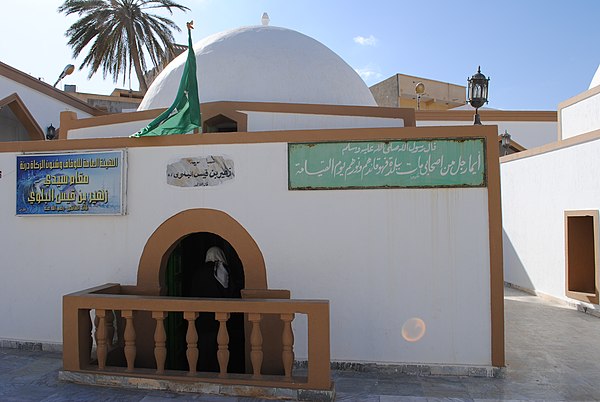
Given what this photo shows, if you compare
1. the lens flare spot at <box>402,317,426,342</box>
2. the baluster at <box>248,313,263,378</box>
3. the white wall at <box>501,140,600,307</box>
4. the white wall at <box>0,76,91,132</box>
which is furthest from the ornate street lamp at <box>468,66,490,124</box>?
the white wall at <box>0,76,91,132</box>

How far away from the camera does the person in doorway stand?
604 centimetres

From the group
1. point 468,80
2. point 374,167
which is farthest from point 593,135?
point 374,167

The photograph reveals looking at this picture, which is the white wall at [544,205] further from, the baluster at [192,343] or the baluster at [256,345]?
the baluster at [192,343]

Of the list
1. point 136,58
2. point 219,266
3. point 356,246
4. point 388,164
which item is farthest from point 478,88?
point 136,58

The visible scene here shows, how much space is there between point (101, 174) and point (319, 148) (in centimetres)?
257

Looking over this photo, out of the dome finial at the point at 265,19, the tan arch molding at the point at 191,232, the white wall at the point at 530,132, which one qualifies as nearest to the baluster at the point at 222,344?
the tan arch molding at the point at 191,232

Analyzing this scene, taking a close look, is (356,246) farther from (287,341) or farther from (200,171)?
(200,171)

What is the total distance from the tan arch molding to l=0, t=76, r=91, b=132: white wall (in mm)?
9356

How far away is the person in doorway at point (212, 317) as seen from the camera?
6.04 meters

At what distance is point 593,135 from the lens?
7906 mm

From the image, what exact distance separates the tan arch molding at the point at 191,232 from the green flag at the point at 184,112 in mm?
1065

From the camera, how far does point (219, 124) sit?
700cm

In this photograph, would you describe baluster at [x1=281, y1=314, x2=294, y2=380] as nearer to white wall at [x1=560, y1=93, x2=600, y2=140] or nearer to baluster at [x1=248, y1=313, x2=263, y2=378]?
baluster at [x1=248, y1=313, x2=263, y2=378]

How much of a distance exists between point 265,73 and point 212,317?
3.73 metres
